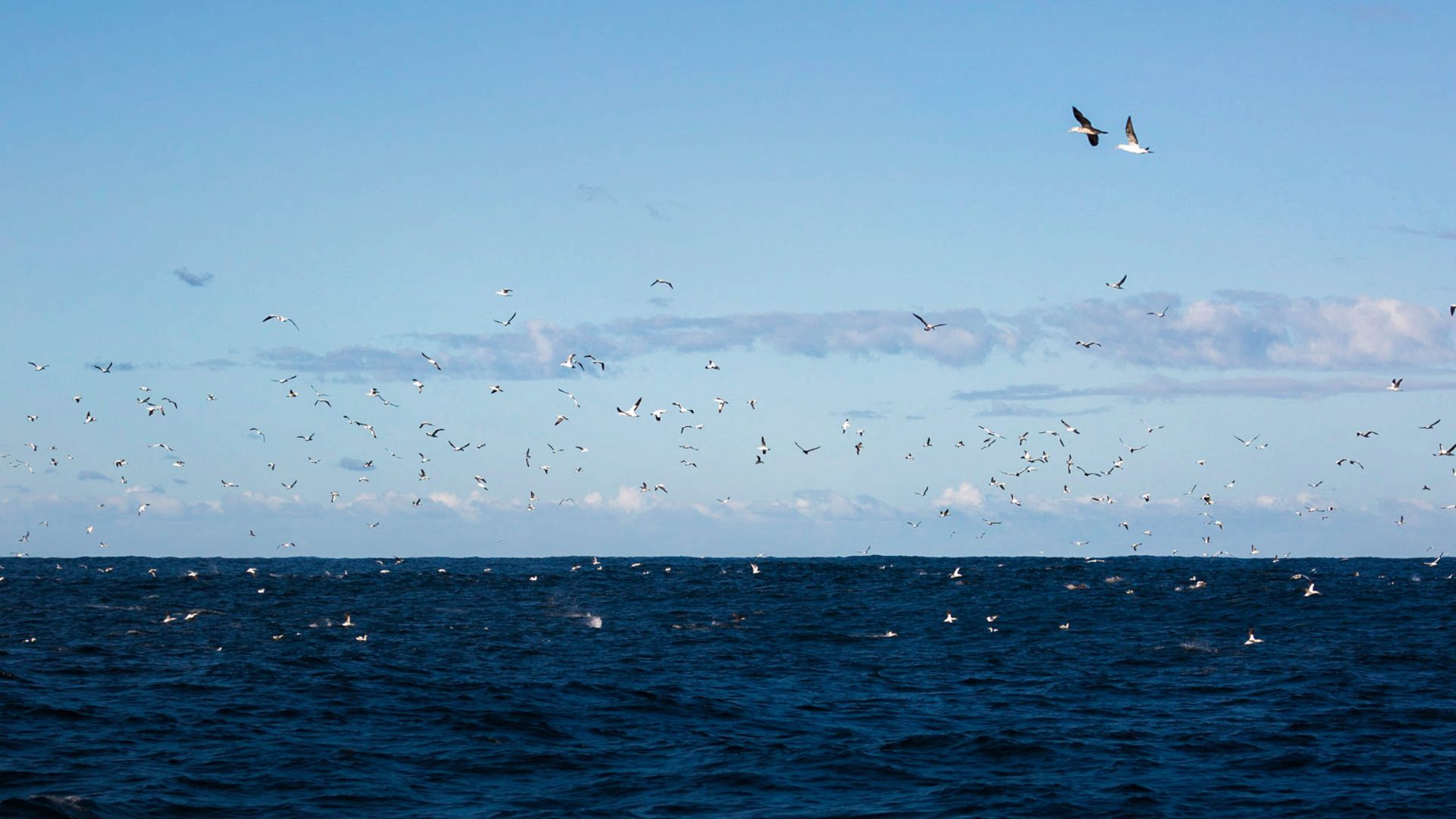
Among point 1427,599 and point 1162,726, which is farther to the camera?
point 1427,599

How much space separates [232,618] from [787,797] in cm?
4875

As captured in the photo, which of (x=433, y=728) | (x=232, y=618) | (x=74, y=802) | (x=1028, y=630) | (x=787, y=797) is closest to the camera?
(x=74, y=802)

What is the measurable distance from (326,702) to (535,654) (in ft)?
46.4

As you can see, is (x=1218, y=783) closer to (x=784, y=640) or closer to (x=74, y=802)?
(x=74, y=802)

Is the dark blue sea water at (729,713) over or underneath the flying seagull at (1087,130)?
underneath

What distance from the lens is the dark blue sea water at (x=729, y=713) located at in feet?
94.2

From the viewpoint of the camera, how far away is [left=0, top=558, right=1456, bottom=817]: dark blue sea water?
28719 mm

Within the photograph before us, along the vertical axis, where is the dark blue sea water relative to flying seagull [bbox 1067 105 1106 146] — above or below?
below

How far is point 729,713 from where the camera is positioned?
3928 cm

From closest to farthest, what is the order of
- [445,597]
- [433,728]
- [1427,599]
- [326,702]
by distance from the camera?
[433,728] → [326,702] → [1427,599] → [445,597]

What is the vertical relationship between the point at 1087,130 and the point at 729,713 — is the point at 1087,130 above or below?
above

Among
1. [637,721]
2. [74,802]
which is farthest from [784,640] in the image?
[74,802]

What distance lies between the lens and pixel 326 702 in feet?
130

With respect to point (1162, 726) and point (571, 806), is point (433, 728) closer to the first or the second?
point (571, 806)
